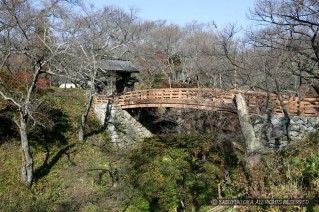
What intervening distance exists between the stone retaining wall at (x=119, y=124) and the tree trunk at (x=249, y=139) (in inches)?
491

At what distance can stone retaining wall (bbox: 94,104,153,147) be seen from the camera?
811 inches

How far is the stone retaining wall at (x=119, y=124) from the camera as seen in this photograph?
20609 millimetres

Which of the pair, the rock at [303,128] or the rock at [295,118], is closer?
the rock at [303,128]

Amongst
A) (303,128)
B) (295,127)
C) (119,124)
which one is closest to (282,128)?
(295,127)

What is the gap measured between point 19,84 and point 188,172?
1458 cm

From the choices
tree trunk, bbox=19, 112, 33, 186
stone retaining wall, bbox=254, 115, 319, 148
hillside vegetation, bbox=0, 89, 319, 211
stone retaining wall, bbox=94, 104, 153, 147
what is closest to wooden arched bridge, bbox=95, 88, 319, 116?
A: stone retaining wall, bbox=254, 115, 319, 148

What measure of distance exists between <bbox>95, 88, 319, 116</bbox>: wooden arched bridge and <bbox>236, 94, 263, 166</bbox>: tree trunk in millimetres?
2374

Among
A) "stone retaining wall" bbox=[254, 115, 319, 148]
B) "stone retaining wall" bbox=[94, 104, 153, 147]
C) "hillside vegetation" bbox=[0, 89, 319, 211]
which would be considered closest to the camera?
"hillside vegetation" bbox=[0, 89, 319, 211]

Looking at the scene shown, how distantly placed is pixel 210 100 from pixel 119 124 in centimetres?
753

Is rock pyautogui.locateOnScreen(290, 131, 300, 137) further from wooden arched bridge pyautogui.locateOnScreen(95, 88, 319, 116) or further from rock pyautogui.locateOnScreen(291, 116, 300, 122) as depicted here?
wooden arched bridge pyautogui.locateOnScreen(95, 88, 319, 116)

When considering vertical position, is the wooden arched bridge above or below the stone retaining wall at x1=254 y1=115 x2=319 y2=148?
above

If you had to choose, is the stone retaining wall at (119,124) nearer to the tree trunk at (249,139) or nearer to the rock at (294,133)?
the rock at (294,133)

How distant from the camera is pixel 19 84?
2075 cm

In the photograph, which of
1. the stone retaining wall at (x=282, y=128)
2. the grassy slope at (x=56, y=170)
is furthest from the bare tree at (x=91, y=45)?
the stone retaining wall at (x=282, y=128)
